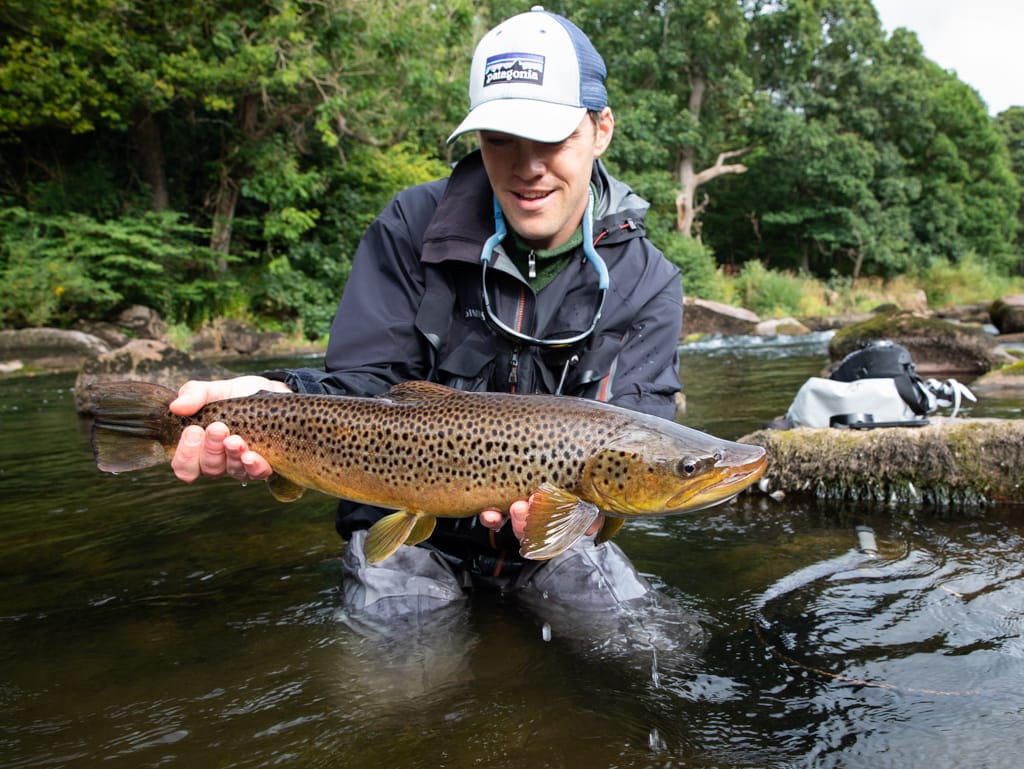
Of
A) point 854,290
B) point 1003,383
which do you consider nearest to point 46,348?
point 1003,383

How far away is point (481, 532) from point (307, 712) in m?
1.06

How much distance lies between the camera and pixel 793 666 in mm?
3139

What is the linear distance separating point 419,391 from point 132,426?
1.09 m

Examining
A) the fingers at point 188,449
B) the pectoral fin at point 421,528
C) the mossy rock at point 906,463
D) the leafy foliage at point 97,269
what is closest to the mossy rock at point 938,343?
the mossy rock at point 906,463

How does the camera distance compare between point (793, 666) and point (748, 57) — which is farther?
point (748, 57)

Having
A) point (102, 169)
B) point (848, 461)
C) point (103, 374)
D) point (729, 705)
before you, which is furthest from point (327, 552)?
point (102, 169)

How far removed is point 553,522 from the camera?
267 centimetres

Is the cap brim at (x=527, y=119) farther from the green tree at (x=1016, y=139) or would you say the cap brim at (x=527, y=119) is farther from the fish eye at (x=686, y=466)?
the green tree at (x=1016, y=139)

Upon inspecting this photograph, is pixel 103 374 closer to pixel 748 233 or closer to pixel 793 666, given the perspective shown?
pixel 793 666

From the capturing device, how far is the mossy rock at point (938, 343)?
1180 cm

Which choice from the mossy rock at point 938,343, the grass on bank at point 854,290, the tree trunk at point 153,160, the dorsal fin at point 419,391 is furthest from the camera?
the grass on bank at point 854,290

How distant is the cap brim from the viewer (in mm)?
2920

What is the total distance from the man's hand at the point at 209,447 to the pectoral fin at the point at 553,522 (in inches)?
43.1

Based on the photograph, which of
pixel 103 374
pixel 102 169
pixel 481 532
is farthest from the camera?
pixel 102 169
